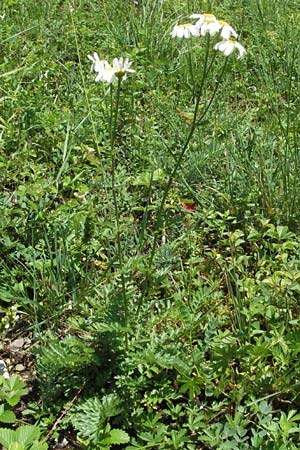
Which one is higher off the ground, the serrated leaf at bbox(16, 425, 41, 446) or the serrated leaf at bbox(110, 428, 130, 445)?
the serrated leaf at bbox(16, 425, 41, 446)

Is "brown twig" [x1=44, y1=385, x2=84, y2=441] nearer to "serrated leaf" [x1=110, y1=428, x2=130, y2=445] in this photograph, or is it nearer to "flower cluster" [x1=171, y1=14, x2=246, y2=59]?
"serrated leaf" [x1=110, y1=428, x2=130, y2=445]

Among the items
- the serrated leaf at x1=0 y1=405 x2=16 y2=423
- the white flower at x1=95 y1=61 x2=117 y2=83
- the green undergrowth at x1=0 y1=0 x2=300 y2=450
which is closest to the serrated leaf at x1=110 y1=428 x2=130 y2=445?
the green undergrowth at x1=0 y1=0 x2=300 y2=450

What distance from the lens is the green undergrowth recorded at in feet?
5.92

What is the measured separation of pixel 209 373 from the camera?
1.85 metres

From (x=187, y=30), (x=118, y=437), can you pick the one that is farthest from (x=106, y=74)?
(x=118, y=437)

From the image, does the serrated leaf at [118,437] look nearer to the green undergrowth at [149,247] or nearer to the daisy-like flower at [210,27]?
the green undergrowth at [149,247]

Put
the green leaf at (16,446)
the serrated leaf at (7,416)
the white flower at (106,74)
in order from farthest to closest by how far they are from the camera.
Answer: the serrated leaf at (7,416)
the green leaf at (16,446)
the white flower at (106,74)

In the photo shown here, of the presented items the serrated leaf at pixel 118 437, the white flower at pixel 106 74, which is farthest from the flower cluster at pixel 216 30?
the serrated leaf at pixel 118 437

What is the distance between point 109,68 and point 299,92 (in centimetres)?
174

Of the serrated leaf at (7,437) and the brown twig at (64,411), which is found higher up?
the serrated leaf at (7,437)

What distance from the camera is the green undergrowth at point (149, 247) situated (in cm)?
181

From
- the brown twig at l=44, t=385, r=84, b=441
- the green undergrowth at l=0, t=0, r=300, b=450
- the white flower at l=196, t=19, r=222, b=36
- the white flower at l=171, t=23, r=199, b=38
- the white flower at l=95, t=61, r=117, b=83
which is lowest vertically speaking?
the brown twig at l=44, t=385, r=84, b=441

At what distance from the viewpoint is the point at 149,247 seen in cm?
241

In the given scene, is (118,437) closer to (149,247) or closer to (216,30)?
(149,247)
